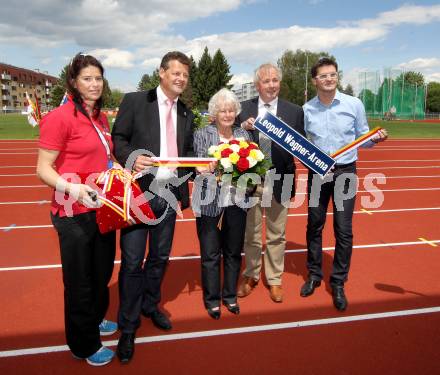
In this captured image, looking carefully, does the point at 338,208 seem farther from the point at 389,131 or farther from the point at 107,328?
the point at 389,131

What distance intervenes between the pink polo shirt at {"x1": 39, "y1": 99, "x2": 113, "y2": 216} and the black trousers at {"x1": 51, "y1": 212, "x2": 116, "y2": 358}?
0.36ft

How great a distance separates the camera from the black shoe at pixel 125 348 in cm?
300

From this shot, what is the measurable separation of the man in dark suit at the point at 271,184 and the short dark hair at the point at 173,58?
83cm

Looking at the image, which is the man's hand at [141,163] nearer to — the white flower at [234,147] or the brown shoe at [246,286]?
the white flower at [234,147]

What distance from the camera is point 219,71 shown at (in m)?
70.4

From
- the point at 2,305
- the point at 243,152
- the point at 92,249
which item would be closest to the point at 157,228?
the point at 92,249

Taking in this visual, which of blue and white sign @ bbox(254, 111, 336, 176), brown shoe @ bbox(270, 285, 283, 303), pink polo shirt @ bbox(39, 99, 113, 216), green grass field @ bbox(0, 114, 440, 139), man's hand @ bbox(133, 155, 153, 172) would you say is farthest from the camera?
green grass field @ bbox(0, 114, 440, 139)

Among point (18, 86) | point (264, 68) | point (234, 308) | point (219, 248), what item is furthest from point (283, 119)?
point (18, 86)

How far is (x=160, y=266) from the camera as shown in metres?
3.39

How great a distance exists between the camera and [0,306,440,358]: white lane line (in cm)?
312

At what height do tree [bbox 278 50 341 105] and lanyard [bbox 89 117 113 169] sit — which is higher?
tree [bbox 278 50 341 105]

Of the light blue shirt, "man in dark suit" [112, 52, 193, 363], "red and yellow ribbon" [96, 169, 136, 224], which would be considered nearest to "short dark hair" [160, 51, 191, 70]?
"man in dark suit" [112, 52, 193, 363]

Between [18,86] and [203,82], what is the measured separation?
65047 mm

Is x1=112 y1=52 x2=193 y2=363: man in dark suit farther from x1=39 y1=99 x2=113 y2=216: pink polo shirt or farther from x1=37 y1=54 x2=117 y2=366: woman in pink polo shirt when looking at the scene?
x1=39 y1=99 x2=113 y2=216: pink polo shirt
